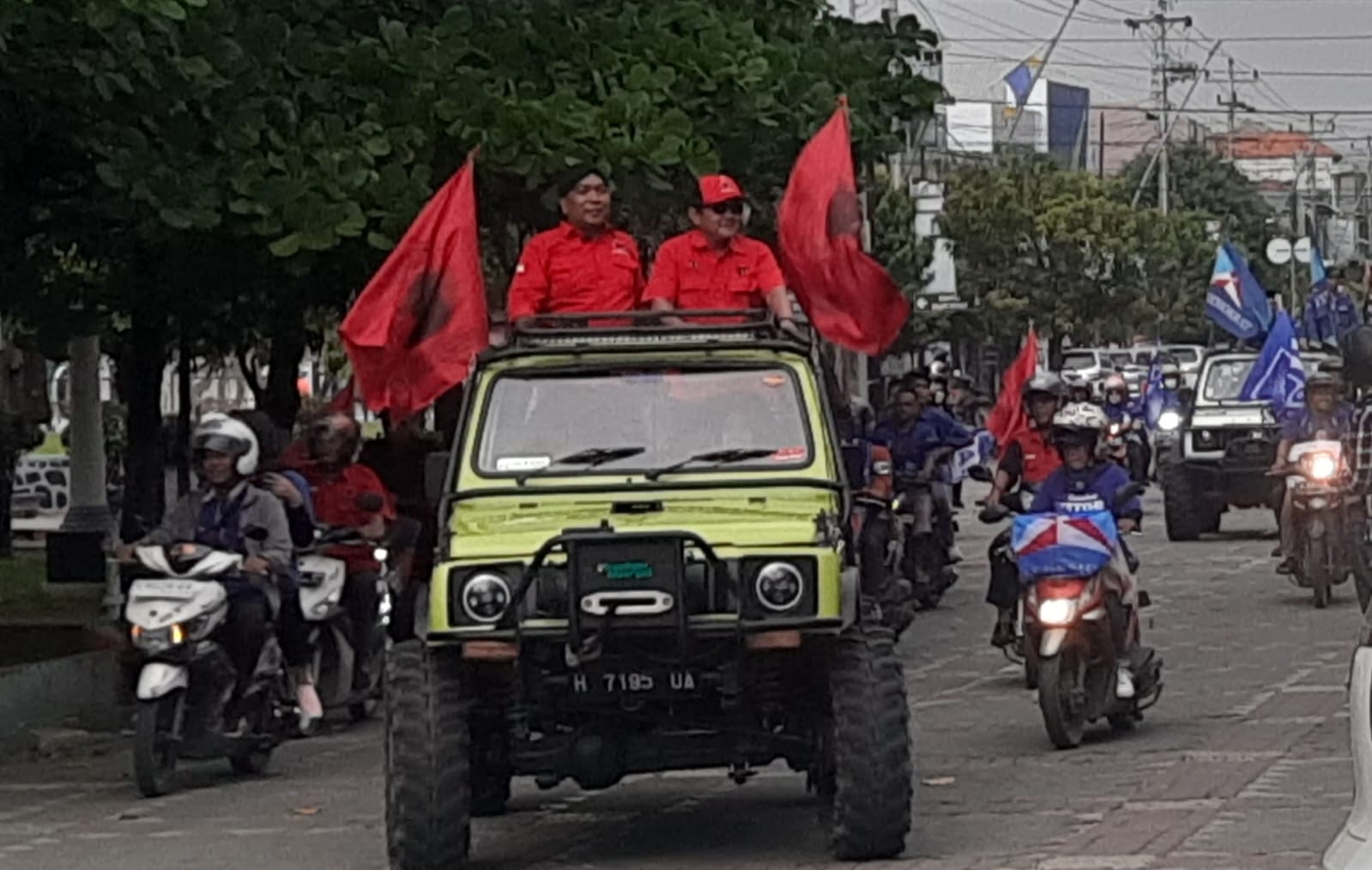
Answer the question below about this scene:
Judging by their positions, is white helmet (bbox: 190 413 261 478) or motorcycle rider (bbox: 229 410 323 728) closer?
white helmet (bbox: 190 413 261 478)

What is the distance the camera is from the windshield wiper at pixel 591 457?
11.4 metres

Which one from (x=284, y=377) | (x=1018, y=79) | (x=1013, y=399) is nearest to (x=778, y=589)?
(x=1013, y=399)

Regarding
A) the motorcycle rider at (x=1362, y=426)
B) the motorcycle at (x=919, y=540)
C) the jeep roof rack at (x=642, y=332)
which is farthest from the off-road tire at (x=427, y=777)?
the motorcycle at (x=919, y=540)

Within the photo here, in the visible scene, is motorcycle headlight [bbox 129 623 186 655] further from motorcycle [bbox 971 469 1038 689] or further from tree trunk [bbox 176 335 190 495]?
tree trunk [bbox 176 335 190 495]

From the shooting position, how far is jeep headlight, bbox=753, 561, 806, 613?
10.6 metres

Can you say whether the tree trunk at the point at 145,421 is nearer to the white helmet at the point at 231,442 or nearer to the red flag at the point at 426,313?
the white helmet at the point at 231,442

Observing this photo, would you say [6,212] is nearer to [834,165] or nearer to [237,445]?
[237,445]

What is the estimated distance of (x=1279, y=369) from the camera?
95.1 ft

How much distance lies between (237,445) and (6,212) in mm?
3402

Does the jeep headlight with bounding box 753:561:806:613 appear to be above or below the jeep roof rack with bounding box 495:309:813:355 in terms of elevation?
below

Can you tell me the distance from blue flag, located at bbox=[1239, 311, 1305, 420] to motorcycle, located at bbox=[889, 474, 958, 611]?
568cm

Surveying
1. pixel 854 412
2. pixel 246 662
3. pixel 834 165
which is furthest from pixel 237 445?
pixel 854 412

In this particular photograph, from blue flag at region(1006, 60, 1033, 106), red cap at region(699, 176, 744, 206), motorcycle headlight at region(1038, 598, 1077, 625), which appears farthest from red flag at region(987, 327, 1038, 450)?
blue flag at region(1006, 60, 1033, 106)

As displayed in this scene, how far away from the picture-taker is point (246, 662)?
14578 mm
